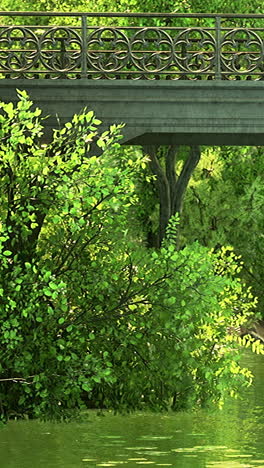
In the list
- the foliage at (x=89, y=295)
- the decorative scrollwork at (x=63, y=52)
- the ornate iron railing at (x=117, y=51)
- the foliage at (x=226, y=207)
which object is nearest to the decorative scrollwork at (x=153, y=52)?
the ornate iron railing at (x=117, y=51)

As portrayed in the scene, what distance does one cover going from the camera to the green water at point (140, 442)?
14.9 m

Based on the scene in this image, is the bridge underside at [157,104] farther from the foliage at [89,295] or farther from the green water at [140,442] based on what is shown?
the green water at [140,442]

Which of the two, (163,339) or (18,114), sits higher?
(18,114)

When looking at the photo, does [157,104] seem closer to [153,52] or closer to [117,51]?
[153,52]

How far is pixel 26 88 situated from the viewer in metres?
17.5

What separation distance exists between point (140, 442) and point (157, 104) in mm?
4493

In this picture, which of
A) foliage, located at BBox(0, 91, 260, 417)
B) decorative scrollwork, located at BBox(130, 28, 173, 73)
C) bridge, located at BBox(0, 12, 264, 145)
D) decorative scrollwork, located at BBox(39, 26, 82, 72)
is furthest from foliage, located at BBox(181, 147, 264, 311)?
decorative scrollwork, located at BBox(39, 26, 82, 72)

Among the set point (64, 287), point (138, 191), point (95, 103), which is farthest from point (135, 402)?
point (138, 191)

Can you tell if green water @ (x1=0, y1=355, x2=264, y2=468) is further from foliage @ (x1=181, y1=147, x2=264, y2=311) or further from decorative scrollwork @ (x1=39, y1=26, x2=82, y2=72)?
foliage @ (x1=181, y1=147, x2=264, y2=311)

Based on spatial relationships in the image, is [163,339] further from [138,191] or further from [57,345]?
[138,191]

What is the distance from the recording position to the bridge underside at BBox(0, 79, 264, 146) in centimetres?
1748

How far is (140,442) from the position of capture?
16125 millimetres

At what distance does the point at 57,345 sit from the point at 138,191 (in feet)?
42.8

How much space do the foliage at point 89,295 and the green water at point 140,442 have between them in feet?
1.01
